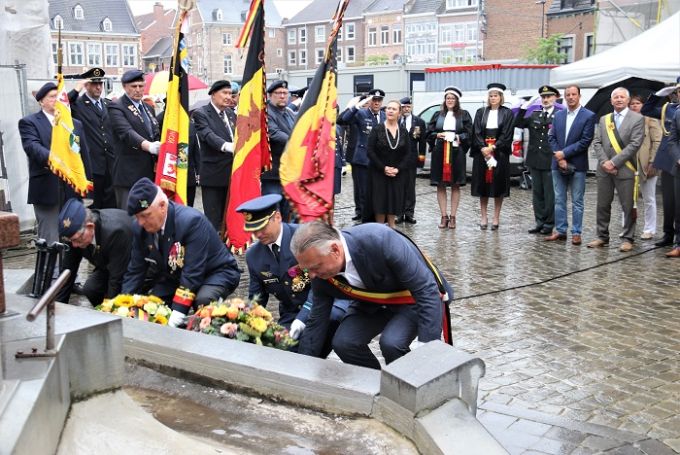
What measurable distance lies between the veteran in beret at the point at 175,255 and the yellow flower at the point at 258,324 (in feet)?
2.35

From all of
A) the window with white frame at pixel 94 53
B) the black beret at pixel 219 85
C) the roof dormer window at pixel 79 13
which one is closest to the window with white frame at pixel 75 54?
the window with white frame at pixel 94 53

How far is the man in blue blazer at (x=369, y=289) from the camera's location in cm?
439

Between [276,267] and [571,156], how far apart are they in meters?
6.18

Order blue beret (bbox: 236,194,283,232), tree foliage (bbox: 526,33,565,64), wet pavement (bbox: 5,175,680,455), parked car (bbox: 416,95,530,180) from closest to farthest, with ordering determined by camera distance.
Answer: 1. wet pavement (bbox: 5,175,680,455)
2. blue beret (bbox: 236,194,283,232)
3. parked car (bbox: 416,95,530,180)
4. tree foliage (bbox: 526,33,565,64)

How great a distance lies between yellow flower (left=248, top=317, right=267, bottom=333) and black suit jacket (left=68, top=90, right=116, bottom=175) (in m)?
5.32

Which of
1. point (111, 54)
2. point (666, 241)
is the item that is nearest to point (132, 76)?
point (666, 241)

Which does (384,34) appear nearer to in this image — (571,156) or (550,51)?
(550,51)

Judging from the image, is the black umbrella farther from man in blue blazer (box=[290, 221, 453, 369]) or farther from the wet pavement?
man in blue blazer (box=[290, 221, 453, 369])

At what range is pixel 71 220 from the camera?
19.2 ft

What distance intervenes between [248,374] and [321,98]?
292cm

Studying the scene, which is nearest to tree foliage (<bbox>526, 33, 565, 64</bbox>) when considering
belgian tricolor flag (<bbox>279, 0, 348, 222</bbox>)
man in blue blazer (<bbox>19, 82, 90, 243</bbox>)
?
man in blue blazer (<bbox>19, 82, 90, 243</bbox>)

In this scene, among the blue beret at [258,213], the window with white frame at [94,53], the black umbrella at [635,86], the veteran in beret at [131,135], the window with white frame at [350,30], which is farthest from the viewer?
the window with white frame at [350,30]

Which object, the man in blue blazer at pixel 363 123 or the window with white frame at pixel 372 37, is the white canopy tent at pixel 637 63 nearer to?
the man in blue blazer at pixel 363 123

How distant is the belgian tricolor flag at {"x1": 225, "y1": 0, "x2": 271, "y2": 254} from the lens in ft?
26.6
